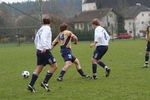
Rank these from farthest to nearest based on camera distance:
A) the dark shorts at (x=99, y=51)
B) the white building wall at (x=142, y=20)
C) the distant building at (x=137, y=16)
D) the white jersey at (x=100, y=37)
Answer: the white building wall at (x=142, y=20), the distant building at (x=137, y=16), the dark shorts at (x=99, y=51), the white jersey at (x=100, y=37)

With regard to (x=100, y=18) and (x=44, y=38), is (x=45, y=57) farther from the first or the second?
(x=100, y=18)

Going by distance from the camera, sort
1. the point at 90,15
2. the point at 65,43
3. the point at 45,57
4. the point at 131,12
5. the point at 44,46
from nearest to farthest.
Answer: the point at 44,46 < the point at 45,57 < the point at 65,43 < the point at 90,15 < the point at 131,12

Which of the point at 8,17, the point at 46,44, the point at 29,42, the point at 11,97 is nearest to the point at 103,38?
the point at 46,44

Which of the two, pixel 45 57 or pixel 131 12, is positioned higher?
pixel 131 12

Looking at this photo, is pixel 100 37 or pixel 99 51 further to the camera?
pixel 99 51

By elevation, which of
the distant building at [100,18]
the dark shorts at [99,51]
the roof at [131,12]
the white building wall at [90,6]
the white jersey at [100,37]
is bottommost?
the dark shorts at [99,51]

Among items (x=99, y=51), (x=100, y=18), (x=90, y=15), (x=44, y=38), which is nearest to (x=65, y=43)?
(x=99, y=51)

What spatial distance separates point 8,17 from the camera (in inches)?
2916

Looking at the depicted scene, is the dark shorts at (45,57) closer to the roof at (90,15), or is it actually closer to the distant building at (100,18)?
the distant building at (100,18)

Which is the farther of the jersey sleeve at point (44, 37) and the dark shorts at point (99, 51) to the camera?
the dark shorts at point (99, 51)

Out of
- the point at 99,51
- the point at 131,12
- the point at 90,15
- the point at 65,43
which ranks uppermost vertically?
the point at 131,12

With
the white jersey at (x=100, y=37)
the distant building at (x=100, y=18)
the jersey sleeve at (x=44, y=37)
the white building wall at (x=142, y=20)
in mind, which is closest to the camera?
the jersey sleeve at (x=44, y=37)

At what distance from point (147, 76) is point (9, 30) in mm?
42723

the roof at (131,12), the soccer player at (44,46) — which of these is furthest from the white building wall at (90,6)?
the soccer player at (44,46)
